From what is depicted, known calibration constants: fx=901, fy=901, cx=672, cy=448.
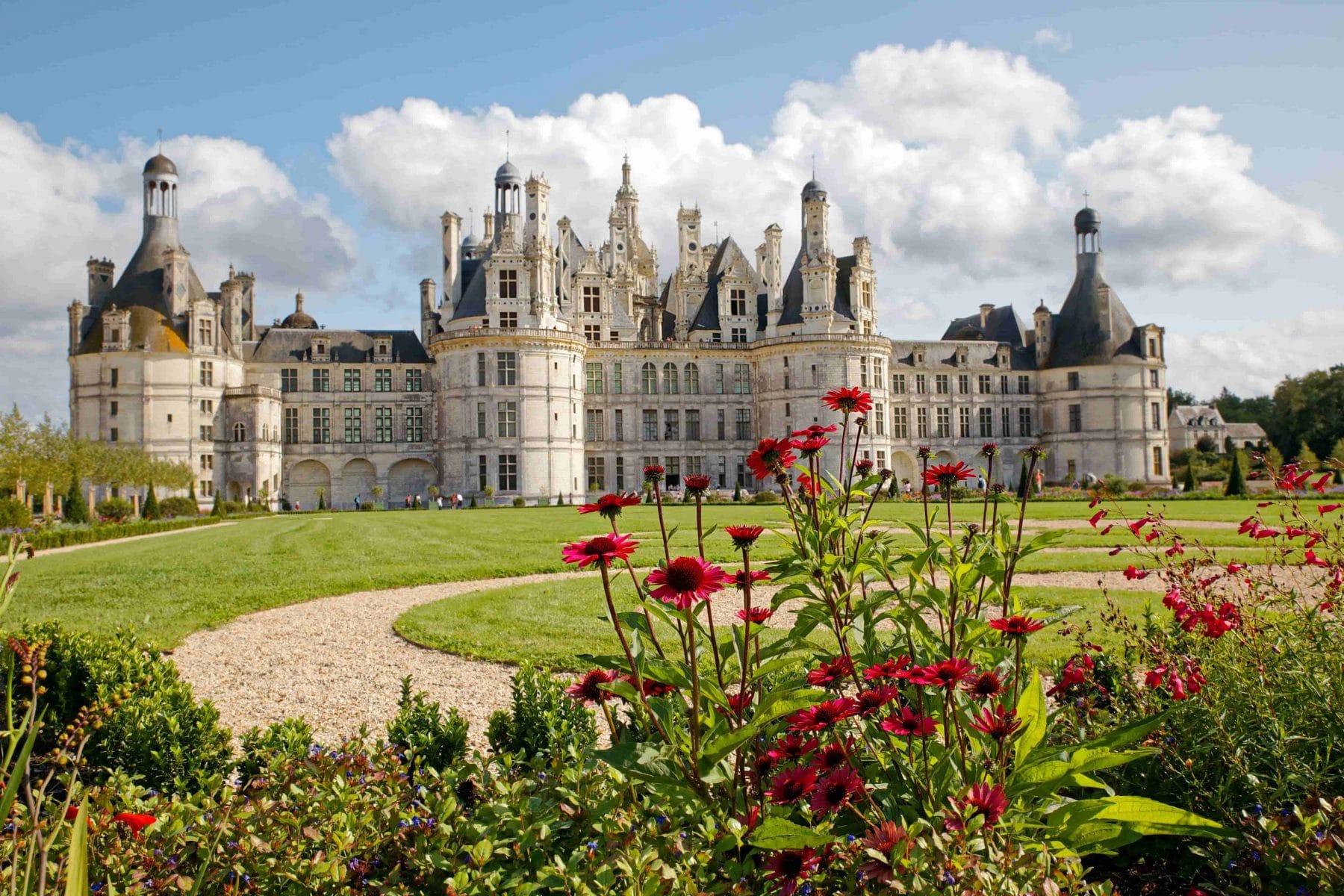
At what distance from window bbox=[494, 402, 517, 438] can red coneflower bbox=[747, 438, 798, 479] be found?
1611 inches

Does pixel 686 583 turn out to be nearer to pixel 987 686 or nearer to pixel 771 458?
pixel 771 458

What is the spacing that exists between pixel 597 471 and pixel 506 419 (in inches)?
285

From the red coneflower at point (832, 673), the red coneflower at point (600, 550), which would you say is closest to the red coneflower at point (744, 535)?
the red coneflower at point (600, 550)

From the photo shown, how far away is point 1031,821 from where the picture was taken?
3068 millimetres

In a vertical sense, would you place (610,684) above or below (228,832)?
above

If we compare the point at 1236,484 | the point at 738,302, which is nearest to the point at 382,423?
the point at 738,302

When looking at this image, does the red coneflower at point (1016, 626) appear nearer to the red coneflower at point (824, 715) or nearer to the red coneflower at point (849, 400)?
the red coneflower at point (824, 715)

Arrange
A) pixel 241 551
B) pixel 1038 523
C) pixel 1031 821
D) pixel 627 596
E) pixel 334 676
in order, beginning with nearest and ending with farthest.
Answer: pixel 1031 821 < pixel 334 676 < pixel 627 596 < pixel 241 551 < pixel 1038 523

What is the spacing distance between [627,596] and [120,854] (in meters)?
9.35

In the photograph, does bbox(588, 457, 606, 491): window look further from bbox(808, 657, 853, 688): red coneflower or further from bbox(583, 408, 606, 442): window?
bbox(808, 657, 853, 688): red coneflower

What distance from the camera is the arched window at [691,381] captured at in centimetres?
4994

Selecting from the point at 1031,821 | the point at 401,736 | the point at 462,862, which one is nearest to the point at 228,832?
the point at 462,862

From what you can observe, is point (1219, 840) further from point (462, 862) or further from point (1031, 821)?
point (462, 862)

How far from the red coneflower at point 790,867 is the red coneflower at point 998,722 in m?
0.67
